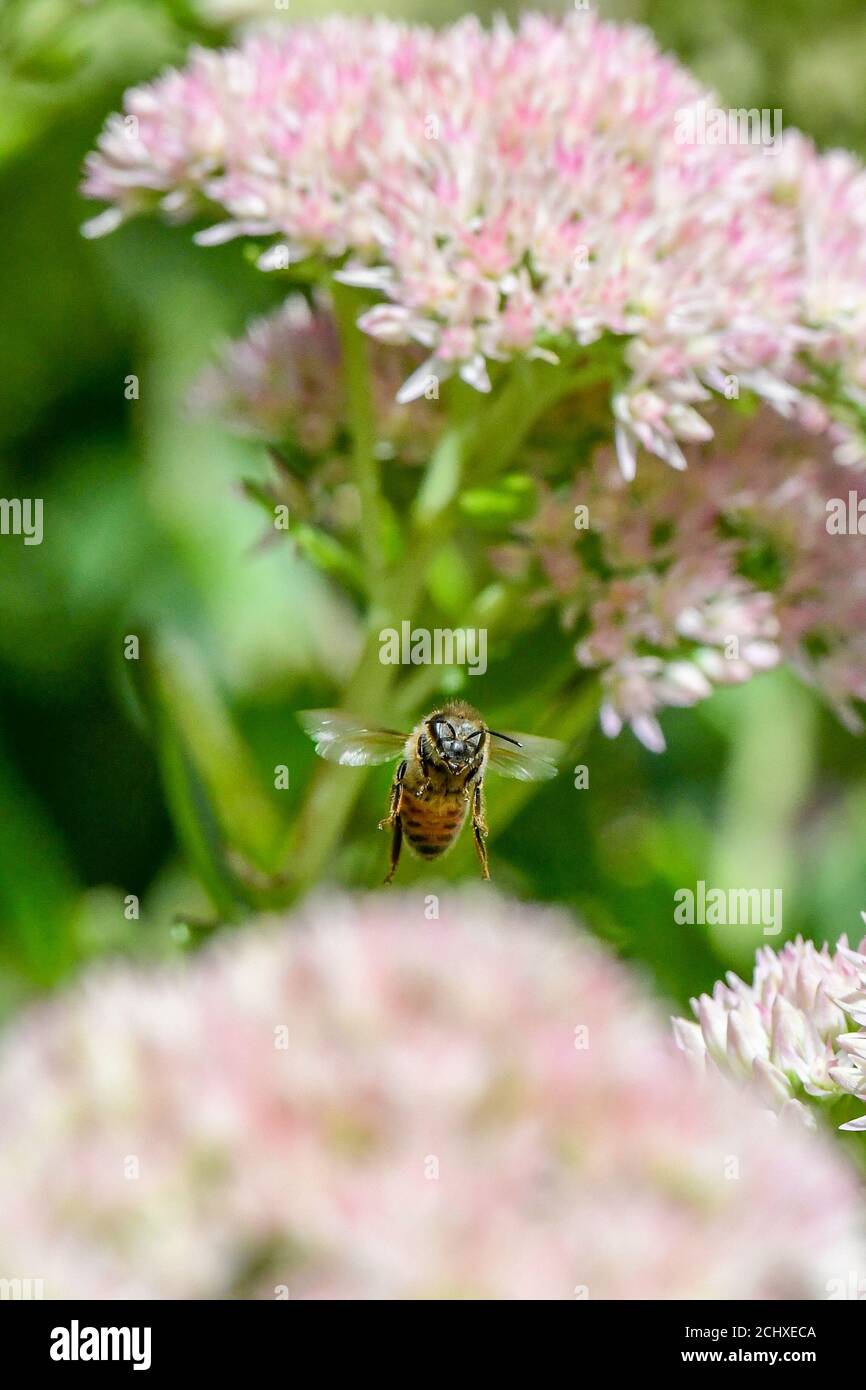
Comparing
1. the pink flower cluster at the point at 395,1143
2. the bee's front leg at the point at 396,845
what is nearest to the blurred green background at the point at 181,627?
the bee's front leg at the point at 396,845

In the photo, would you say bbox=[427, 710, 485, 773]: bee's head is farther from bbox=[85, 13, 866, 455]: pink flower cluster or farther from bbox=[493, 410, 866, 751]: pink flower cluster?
bbox=[85, 13, 866, 455]: pink flower cluster

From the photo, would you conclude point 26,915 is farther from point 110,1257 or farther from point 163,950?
point 110,1257

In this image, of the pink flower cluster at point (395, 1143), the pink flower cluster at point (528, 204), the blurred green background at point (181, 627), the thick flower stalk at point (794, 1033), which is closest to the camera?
the pink flower cluster at point (395, 1143)

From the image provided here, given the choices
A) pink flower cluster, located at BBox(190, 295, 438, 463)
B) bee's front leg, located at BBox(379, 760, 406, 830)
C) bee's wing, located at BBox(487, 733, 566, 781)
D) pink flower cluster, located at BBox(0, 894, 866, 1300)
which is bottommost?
pink flower cluster, located at BBox(0, 894, 866, 1300)

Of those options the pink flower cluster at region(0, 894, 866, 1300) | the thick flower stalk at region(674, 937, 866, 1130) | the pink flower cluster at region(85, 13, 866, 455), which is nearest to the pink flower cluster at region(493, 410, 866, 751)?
the pink flower cluster at region(85, 13, 866, 455)

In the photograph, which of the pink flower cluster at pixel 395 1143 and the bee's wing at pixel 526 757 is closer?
the pink flower cluster at pixel 395 1143

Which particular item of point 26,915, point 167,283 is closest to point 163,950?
point 26,915

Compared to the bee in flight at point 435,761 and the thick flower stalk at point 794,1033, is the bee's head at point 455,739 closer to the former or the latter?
the bee in flight at point 435,761
